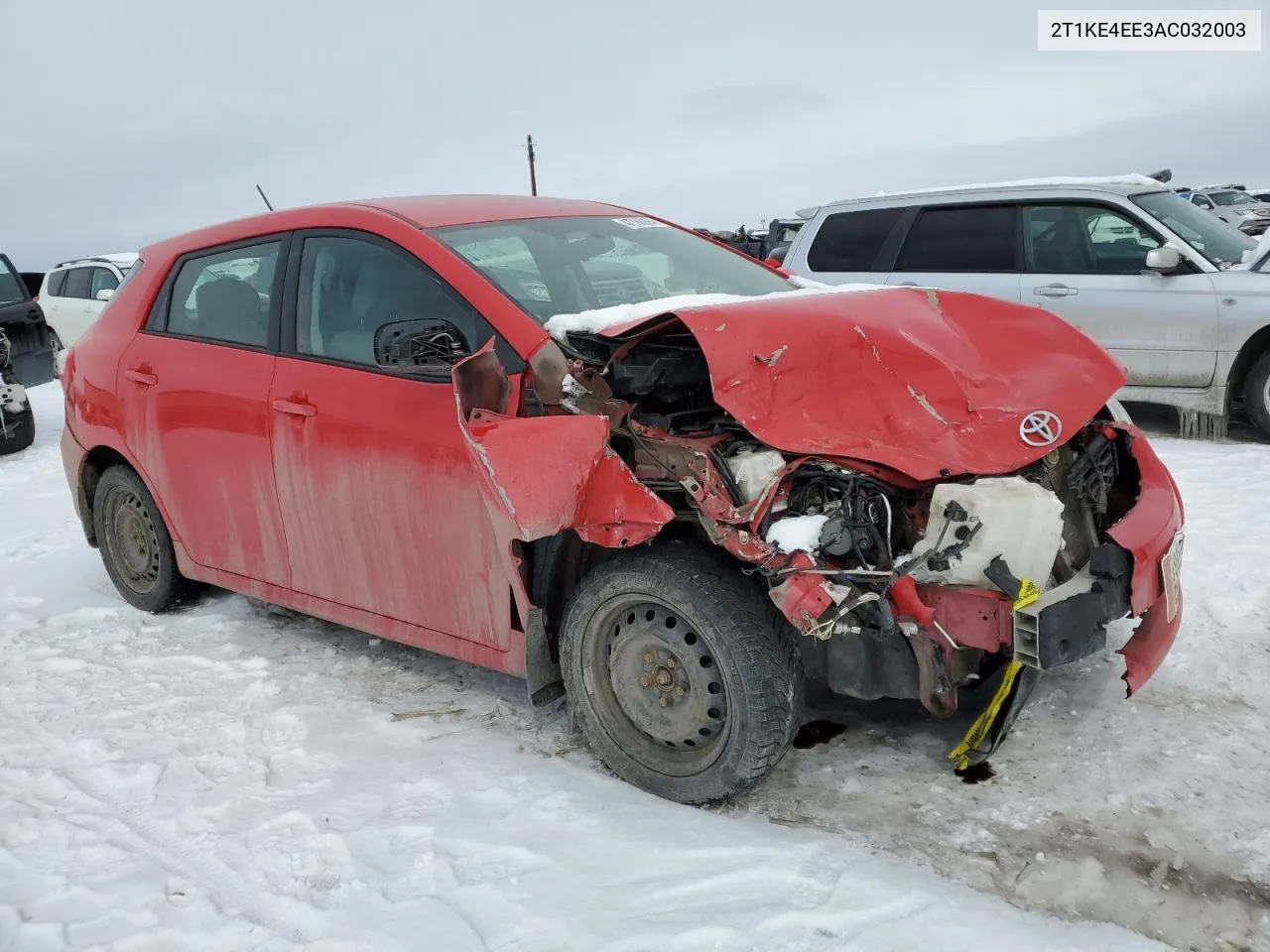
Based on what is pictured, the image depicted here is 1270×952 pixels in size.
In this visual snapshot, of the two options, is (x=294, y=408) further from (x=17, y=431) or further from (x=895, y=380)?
(x=17, y=431)

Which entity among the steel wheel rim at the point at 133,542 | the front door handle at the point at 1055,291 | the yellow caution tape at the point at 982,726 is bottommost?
the yellow caution tape at the point at 982,726

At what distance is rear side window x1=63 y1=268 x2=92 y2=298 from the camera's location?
14.1 m

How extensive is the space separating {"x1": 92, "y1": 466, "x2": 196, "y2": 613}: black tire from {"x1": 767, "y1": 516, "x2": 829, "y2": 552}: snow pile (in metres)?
3.12

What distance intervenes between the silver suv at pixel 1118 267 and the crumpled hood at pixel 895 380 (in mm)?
4102

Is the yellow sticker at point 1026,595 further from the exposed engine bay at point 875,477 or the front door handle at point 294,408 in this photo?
the front door handle at point 294,408

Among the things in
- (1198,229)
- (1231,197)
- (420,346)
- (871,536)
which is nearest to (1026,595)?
(871,536)

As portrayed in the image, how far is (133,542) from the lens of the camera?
4984 mm

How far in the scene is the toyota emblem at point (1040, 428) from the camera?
9.33ft

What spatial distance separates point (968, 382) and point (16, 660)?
13.3 feet

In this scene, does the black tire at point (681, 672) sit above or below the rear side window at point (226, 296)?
below

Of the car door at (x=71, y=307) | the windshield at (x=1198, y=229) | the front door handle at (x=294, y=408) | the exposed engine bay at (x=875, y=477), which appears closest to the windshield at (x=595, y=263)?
the exposed engine bay at (x=875, y=477)

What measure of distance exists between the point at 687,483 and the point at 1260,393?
19.3 ft

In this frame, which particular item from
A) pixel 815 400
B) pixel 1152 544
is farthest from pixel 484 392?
pixel 1152 544

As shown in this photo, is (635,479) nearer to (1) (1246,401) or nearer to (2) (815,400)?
(2) (815,400)
